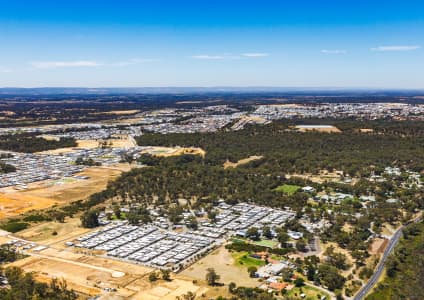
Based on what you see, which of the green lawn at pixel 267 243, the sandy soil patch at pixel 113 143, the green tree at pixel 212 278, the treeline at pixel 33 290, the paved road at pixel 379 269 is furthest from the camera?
the sandy soil patch at pixel 113 143

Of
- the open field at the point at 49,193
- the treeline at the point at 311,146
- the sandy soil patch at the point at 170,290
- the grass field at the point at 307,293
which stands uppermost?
the treeline at the point at 311,146

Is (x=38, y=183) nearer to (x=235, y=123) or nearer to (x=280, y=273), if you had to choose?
(x=280, y=273)

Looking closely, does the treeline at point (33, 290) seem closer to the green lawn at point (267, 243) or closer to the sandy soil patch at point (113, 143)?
the green lawn at point (267, 243)

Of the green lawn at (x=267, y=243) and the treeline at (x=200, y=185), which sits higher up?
the treeline at (x=200, y=185)

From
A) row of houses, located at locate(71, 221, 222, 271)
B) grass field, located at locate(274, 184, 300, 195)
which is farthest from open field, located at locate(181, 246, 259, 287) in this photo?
grass field, located at locate(274, 184, 300, 195)

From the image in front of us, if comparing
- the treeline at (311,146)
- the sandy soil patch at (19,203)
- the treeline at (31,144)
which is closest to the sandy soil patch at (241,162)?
the treeline at (311,146)

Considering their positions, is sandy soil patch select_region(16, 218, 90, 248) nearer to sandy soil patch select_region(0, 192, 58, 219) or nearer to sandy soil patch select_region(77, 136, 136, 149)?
sandy soil patch select_region(0, 192, 58, 219)

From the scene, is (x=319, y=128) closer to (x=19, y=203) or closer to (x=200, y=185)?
(x=200, y=185)
